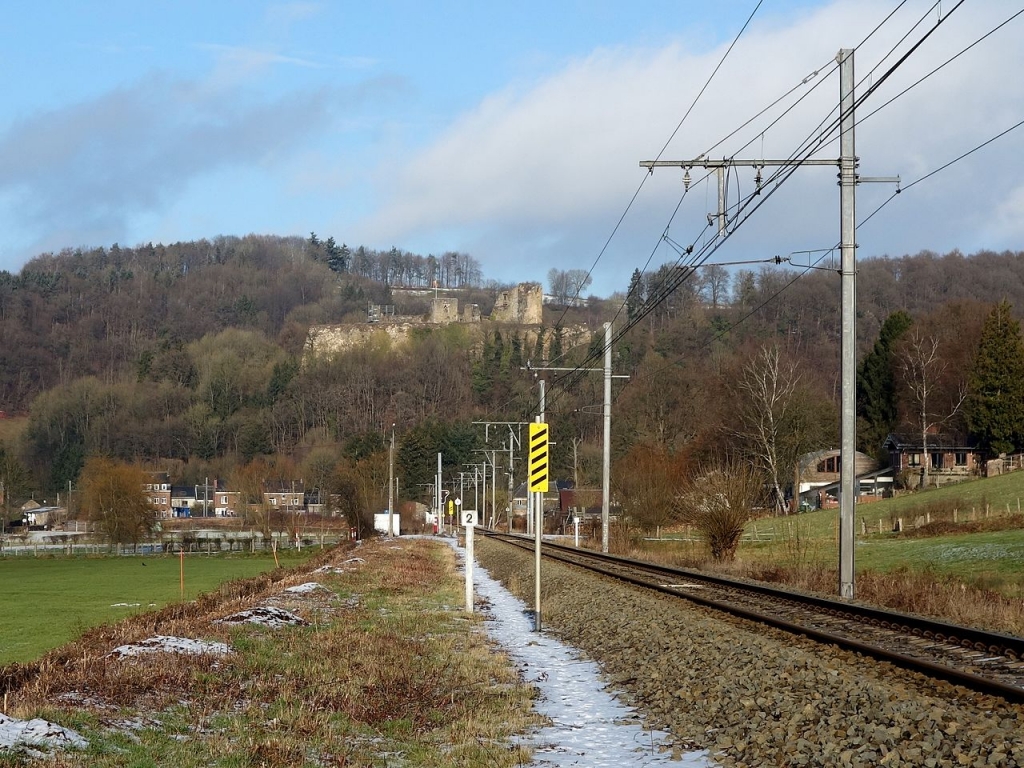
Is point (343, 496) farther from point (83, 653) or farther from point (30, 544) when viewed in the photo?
point (83, 653)

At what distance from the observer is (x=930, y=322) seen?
3693 inches

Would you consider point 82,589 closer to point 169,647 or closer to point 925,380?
point 169,647

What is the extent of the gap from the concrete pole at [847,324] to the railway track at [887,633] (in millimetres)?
1244

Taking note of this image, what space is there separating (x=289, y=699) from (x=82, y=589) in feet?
132

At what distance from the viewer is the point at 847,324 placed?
20.9 metres

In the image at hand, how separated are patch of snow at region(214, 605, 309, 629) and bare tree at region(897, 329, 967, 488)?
243 ft

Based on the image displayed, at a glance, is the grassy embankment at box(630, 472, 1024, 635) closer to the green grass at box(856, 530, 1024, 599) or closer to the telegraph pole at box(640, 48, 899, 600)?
the green grass at box(856, 530, 1024, 599)

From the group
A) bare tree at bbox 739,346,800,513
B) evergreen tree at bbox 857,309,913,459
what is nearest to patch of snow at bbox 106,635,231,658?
bare tree at bbox 739,346,800,513

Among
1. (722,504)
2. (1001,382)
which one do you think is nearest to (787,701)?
(722,504)

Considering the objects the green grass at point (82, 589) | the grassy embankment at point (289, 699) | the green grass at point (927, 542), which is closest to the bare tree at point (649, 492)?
the green grass at point (927, 542)

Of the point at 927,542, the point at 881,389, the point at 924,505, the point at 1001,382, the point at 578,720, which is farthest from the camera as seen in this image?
the point at 881,389

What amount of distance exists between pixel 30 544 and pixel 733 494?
91614mm

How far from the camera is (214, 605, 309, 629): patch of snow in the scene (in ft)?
57.6

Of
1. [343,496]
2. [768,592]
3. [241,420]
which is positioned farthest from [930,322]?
[241,420]
